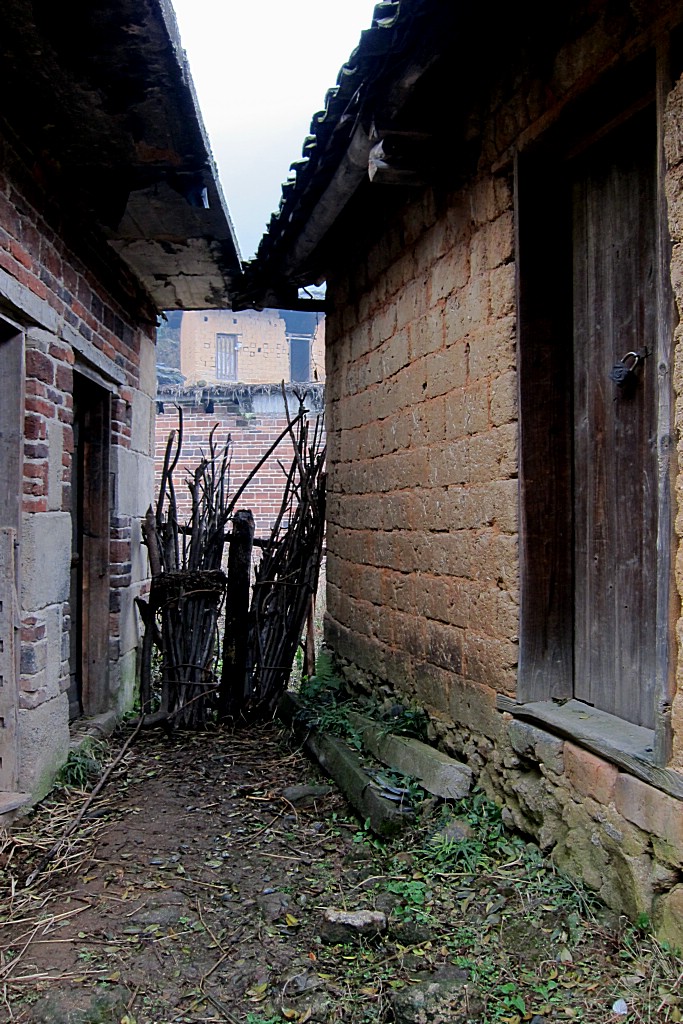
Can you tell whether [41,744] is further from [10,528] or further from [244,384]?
[244,384]

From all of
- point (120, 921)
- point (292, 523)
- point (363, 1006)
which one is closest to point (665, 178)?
point (363, 1006)

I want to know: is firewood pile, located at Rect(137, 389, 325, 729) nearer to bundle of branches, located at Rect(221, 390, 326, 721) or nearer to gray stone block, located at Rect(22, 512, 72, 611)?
bundle of branches, located at Rect(221, 390, 326, 721)

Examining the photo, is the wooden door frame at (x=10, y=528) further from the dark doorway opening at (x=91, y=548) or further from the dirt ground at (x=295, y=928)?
the dark doorway opening at (x=91, y=548)

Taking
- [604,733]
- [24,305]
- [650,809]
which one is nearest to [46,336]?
[24,305]

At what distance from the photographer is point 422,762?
361 cm

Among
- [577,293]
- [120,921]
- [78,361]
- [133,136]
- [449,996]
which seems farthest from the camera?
[78,361]

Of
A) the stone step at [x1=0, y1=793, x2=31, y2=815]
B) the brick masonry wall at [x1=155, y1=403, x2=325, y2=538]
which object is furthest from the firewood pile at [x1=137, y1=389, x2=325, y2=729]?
the brick masonry wall at [x1=155, y1=403, x2=325, y2=538]

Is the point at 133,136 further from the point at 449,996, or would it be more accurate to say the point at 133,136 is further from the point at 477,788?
the point at 449,996

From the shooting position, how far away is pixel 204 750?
495 centimetres

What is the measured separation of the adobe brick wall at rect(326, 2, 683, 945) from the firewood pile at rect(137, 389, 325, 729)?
2.03 ft

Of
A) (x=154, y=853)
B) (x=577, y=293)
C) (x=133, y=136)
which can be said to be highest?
(x=133, y=136)

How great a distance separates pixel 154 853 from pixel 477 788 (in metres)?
1.44

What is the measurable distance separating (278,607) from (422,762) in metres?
2.22

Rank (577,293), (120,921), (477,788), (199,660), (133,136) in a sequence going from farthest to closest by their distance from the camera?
(199,660), (133,136), (477,788), (577,293), (120,921)
